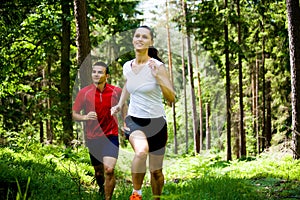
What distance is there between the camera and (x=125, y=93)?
567 centimetres

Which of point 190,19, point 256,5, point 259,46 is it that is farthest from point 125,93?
point 259,46

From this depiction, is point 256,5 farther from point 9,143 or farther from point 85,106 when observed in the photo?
point 85,106

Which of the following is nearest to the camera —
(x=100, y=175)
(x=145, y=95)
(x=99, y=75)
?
(x=145, y=95)

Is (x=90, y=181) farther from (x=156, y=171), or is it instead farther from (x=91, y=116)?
(x=156, y=171)

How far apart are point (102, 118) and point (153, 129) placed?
4.10 feet

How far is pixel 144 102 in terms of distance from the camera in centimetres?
510

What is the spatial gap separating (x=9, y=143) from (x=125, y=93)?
824cm

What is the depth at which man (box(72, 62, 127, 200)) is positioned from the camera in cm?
607

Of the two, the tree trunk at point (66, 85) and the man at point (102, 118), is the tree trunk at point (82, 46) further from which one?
the tree trunk at point (66, 85)

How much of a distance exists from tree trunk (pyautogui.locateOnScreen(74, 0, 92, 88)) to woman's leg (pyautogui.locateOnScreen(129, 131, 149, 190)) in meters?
2.98

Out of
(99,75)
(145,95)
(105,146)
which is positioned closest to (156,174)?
(105,146)

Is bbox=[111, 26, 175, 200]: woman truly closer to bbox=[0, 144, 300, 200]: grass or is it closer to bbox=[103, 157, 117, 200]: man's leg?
bbox=[0, 144, 300, 200]: grass

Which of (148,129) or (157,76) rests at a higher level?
(157,76)

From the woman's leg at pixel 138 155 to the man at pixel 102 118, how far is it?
902 mm
